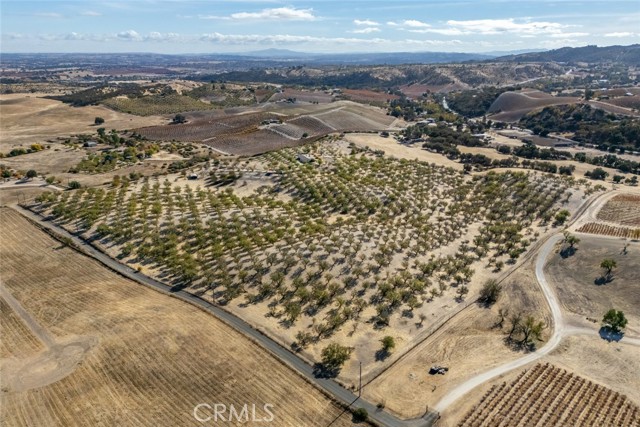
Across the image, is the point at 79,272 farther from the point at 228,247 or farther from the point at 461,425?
the point at 461,425

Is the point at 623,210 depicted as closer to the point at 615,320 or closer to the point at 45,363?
the point at 615,320

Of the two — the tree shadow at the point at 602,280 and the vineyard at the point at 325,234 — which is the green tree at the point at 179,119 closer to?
the vineyard at the point at 325,234

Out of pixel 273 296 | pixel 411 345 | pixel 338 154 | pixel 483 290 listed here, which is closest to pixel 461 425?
pixel 411 345

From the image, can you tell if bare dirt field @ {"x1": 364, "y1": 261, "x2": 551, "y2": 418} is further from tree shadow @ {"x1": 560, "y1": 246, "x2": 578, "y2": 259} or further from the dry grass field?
tree shadow @ {"x1": 560, "y1": 246, "x2": 578, "y2": 259}

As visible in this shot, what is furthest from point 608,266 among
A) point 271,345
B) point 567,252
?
point 271,345

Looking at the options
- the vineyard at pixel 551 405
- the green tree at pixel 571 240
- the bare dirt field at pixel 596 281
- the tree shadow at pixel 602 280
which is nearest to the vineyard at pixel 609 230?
the bare dirt field at pixel 596 281
